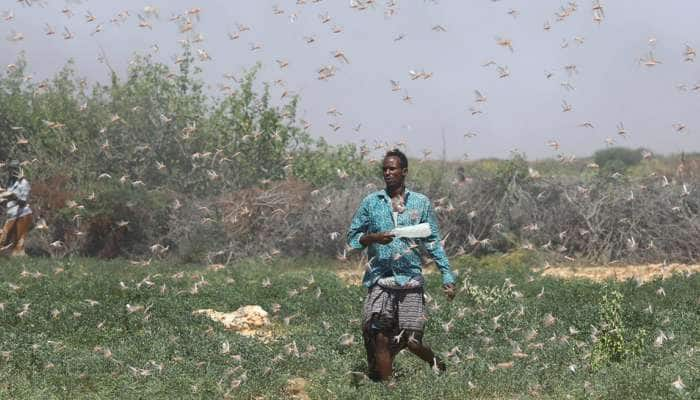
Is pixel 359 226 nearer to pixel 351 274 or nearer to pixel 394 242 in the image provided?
pixel 394 242

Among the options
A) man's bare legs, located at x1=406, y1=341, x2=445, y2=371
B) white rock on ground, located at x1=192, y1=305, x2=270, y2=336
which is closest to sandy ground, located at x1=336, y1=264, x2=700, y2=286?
white rock on ground, located at x1=192, y1=305, x2=270, y2=336

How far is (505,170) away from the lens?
22156 mm

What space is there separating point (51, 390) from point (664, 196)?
15.4m

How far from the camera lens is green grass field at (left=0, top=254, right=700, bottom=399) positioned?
8.45 meters

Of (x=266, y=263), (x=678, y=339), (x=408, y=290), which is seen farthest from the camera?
(x=266, y=263)

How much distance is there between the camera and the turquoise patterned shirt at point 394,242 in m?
8.14

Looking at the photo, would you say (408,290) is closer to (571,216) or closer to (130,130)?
(571,216)

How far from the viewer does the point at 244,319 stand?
43.5 feet

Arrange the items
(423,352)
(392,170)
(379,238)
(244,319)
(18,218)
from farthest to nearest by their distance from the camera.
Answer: (18,218) < (244,319) < (423,352) < (392,170) < (379,238)

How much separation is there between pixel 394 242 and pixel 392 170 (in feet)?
1.93

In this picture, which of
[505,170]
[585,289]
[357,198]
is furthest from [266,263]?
[585,289]

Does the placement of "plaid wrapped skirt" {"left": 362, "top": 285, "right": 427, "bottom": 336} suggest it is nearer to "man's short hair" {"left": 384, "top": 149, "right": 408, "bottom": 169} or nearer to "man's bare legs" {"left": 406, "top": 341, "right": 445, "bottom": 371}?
"man's bare legs" {"left": 406, "top": 341, "right": 445, "bottom": 371}

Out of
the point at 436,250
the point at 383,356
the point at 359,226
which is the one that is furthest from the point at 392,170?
the point at 383,356

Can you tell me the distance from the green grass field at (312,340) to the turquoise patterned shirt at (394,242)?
914 millimetres
